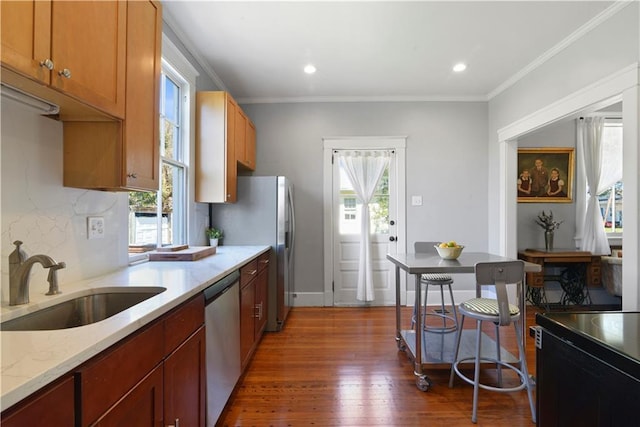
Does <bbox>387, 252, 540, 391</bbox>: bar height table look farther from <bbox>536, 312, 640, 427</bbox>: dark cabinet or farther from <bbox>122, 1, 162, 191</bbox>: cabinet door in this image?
<bbox>122, 1, 162, 191</bbox>: cabinet door

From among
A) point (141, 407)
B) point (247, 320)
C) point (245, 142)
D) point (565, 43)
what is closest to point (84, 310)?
point (141, 407)

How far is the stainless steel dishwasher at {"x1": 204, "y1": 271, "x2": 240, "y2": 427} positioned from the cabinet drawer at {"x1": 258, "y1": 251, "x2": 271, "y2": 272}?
27.0 inches

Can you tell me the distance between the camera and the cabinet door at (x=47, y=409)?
0.59m

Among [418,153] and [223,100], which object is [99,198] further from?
[418,153]

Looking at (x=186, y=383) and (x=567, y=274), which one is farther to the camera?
(x=567, y=274)

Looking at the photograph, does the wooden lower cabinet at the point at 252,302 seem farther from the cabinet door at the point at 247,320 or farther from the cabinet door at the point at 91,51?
the cabinet door at the point at 91,51

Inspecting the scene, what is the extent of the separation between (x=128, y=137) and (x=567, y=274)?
4.87 meters

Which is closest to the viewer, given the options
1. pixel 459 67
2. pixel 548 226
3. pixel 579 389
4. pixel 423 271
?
Answer: pixel 579 389

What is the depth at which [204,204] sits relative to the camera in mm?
3152

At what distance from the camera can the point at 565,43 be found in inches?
106

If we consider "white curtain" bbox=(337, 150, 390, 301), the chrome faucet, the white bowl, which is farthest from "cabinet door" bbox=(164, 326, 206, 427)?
"white curtain" bbox=(337, 150, 390, 301)

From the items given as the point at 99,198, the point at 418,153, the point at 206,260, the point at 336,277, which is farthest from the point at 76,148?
the point at 418,153

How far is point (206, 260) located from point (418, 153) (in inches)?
120

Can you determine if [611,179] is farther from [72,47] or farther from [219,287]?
[72,47]
